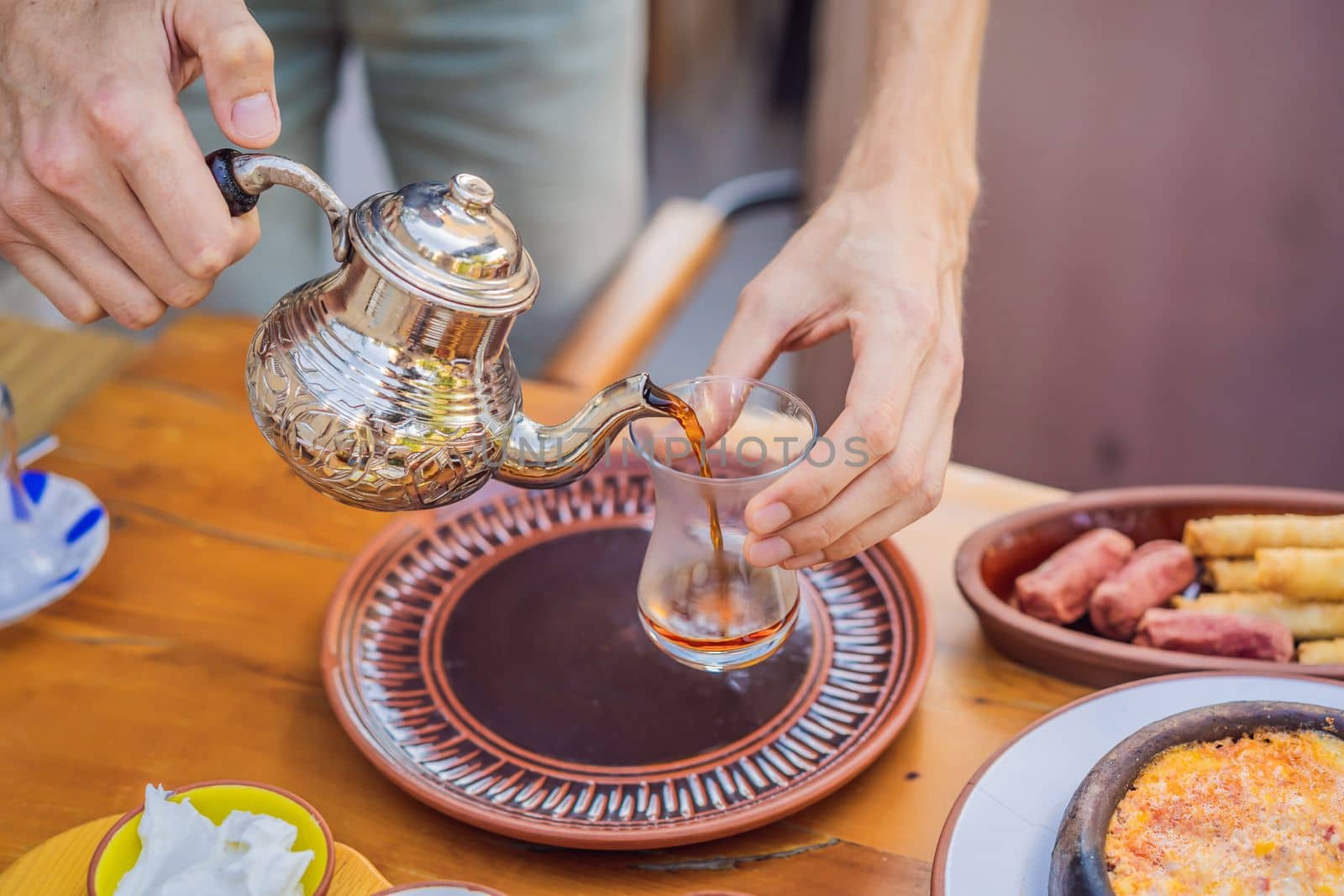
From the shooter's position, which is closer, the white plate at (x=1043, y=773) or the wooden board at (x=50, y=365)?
the white plate at (x=1043, y=773)

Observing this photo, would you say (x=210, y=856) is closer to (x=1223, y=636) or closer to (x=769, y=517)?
(x=769, y=517)

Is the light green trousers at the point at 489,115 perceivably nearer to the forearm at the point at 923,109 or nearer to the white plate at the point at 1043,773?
the forearm at the point at 923,109

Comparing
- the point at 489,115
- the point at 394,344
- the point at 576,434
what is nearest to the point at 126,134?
the point at 394,344

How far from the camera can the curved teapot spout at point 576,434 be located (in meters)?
0.80

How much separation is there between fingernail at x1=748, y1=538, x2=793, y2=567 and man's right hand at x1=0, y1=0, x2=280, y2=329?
41 centimetres

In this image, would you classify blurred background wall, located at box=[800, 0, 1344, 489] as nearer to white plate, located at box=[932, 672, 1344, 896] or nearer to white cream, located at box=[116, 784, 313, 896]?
white plate, located at box=[932, 672, 1344, 896]

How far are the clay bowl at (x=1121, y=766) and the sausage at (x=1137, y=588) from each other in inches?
8.7

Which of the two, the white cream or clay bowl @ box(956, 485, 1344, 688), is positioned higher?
clay bowl @ box(956, 485, 1344, 688)

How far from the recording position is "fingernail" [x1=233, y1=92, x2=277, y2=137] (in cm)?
77

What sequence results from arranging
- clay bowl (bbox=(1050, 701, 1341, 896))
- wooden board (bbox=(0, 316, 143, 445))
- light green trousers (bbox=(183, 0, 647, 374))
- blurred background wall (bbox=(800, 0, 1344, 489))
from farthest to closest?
blurred background wall (bbox=(800, 0, 1344, 489)) → light green trousers (bbox=(183, 0, 647, 374)) → wooden board (bbox=(0, 316, 143, 445)) → clay bowl (bbox=(1050, 701, 1341, 896))

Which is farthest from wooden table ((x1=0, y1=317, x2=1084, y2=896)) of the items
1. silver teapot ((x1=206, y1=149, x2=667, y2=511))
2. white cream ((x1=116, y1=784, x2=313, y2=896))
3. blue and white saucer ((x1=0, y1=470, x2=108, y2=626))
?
silver teapot ((x1=206, y1=149, x2=667, y2=511))

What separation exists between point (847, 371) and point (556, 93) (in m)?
0.81

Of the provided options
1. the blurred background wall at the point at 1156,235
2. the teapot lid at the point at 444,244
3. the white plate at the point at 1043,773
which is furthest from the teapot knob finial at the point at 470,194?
the blurred background wall at the point at 1156,235

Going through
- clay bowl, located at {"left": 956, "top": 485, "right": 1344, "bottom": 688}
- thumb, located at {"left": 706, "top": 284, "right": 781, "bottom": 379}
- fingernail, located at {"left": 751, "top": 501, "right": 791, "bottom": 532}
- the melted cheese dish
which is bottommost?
clay bowl, located at {"left": 956, "top": 485, "right": 1344, "bottom": 688}
